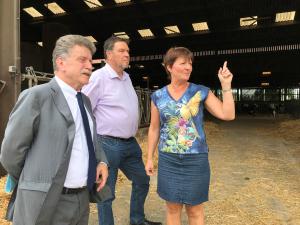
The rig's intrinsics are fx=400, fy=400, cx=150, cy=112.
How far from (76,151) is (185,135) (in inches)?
44.1

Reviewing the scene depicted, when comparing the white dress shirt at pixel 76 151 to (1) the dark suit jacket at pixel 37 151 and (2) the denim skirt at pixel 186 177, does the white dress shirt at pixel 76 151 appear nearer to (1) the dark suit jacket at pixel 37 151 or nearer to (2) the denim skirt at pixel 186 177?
(1) the dark suit jacket at pixel 37 151

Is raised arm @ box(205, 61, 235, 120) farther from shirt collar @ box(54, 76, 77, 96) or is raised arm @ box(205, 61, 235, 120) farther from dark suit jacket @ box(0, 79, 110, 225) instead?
dark suit jacket @ box(0, 79, 110, 225)

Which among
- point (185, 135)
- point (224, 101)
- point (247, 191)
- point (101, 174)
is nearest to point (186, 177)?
point (185, 135)

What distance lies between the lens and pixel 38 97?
83.8 inches

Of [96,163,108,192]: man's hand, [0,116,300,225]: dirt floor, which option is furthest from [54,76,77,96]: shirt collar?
[0,116,300,225]: dirt floor

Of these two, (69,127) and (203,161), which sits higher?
(69,127)

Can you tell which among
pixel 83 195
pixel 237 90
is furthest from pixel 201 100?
pixel 237 90

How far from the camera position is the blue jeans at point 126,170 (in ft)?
12.1

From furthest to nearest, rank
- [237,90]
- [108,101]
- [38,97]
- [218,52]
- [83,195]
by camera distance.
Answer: [237,90] → [218,52] → [108,101] → [83,195] → [38,97]

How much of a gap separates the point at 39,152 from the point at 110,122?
161 cm

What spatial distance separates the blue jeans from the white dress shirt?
1.08 m

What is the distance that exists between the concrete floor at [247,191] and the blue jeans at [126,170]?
0.44m

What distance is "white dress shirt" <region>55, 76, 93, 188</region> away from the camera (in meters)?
2.26

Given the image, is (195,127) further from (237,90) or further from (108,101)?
(237,90)
